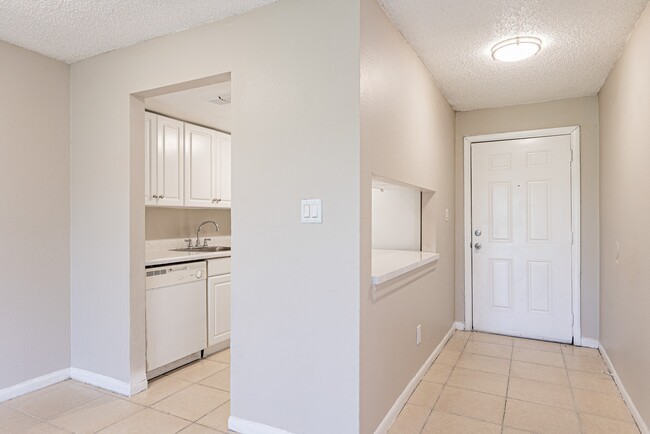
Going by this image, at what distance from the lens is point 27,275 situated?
2578 millimetres

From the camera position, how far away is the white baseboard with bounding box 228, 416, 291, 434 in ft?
6.63

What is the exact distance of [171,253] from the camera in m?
3.41

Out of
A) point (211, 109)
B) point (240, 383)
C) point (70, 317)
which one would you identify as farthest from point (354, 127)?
point (70, 317)

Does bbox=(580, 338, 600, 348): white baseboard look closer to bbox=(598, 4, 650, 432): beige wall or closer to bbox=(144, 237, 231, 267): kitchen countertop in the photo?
bbox=(598, 4, 650, 432): beige wall

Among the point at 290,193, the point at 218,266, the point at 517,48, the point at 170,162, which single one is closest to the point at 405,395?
the point at 290,193

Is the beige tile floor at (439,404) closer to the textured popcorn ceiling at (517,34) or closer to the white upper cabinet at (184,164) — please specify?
the white upper cabinet at (184,164)

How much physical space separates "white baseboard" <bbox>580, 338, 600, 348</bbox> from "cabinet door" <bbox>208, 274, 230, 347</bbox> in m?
3.12

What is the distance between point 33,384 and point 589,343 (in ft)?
14.2

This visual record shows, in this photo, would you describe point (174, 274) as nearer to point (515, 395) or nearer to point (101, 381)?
point (101, 381)

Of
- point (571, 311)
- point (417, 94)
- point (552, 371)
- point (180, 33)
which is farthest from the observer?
point (571, 311)

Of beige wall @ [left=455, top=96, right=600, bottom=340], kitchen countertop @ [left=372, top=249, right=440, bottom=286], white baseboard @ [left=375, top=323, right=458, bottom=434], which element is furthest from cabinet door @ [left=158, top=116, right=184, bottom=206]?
beige wall @ [left=455, top=96, right=600, bottom=340]

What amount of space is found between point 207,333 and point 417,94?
2421 millimetres

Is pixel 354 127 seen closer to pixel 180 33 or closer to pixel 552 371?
pixel 180 33

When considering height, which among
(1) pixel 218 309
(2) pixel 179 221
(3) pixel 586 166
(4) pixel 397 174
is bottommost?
(1) pixel 218 309
